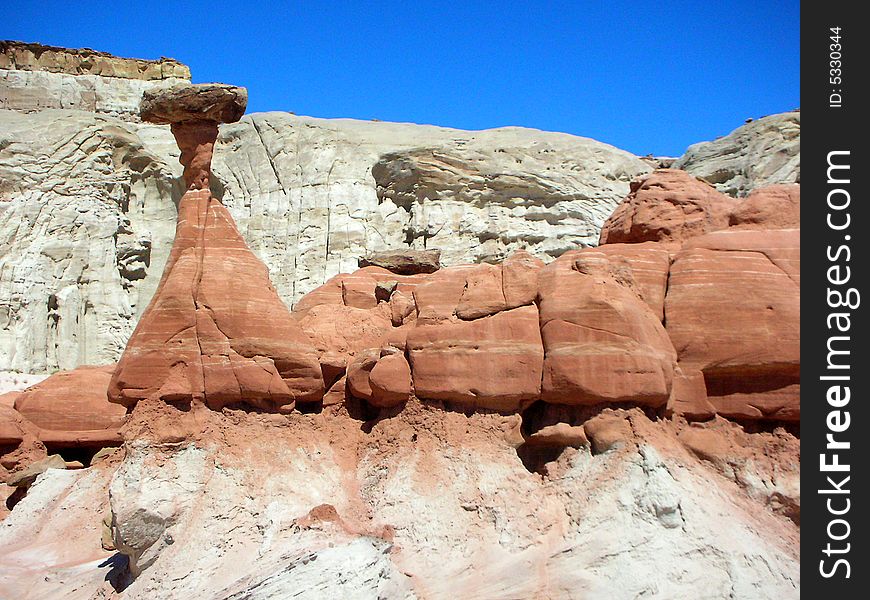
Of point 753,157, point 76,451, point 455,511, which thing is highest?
point 753,157

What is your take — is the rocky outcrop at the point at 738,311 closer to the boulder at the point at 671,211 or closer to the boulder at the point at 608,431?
the boulder at the point at 671,211

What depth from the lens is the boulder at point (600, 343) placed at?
10.6 m

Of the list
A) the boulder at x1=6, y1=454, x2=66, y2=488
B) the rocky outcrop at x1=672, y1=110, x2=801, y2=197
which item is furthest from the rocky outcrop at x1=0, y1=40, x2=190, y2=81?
the boulder at x1=6, y1=454, x2=66, y2=488

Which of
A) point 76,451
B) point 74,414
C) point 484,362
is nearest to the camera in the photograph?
point 484,362

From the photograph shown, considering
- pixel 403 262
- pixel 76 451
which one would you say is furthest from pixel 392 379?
pixel 76 451

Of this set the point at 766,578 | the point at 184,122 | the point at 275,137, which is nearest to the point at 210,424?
the point at 184,122

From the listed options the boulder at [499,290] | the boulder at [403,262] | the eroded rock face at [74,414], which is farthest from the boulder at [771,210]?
the eroded rock face at [74,414]

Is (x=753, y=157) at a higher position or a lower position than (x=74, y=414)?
higher

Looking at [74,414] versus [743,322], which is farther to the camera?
[74,414]

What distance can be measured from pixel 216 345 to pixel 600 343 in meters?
5.20

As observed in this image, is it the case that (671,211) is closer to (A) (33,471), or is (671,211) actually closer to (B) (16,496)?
(A) (33,471)

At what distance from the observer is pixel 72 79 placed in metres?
40.2

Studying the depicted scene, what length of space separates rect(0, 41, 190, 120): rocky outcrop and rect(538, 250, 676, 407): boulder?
3260cm

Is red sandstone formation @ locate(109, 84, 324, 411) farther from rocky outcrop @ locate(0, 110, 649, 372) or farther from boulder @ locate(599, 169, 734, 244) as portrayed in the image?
rocky outcrop @ locate(0, 110, 649, 372)
